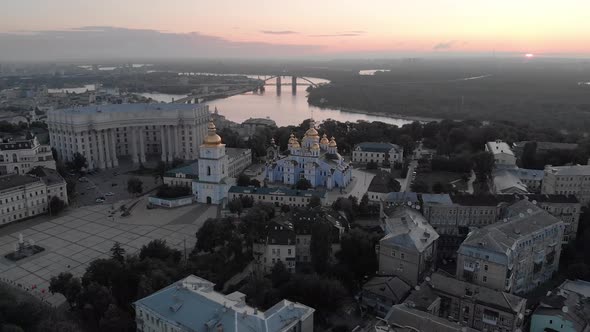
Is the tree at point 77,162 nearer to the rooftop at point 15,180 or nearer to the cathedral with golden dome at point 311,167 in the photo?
the rooftop at point 15,180

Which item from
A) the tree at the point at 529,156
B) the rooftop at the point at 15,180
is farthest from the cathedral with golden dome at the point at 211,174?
the tree at the point at 529,156

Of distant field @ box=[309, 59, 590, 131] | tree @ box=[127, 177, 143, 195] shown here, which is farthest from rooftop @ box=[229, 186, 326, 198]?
distant field @ box=[309, 59, 590, 131]

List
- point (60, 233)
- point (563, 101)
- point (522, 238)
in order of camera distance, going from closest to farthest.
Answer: point (522, 238), point (60, 233), point (563, 101)

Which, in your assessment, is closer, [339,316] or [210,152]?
[339,316]

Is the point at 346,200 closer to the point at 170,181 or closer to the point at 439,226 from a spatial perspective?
the point at 439,226

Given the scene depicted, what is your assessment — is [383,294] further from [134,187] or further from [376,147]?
[376,147]

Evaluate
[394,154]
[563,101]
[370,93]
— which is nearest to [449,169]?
[394,154]
